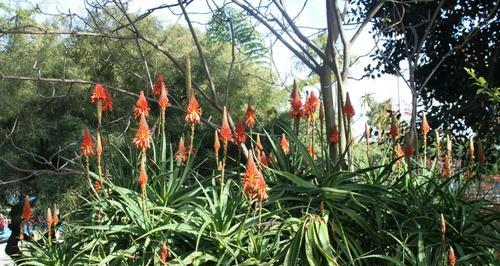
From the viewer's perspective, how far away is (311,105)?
3715 mm

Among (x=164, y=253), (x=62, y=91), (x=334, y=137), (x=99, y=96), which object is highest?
(x=62, y=91)

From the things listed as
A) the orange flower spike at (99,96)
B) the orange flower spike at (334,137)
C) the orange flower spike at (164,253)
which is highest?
the orange flower spike at (99,96)

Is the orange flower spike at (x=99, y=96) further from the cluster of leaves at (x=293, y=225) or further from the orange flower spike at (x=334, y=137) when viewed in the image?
the orange flower spike at (x=334, y=137)

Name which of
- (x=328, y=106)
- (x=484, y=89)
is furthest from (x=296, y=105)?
(x=484, y=89)

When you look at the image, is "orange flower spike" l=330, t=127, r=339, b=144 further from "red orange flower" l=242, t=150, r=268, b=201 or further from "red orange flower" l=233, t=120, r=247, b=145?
"red orange flower" l=242, t=150, r=268, b=201

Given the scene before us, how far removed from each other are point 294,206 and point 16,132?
6257 millimetres

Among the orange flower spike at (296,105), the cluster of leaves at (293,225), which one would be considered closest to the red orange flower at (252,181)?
the cluster of leaves at (293,225)

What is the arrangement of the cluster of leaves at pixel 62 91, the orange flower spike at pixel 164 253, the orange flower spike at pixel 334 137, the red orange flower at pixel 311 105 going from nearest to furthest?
the orange flower spike at pixel 164 253
the red orange flower at pixel 311 105
the orange flower spike at pixel 334 137
the cluster of leaves at pixel 62 91

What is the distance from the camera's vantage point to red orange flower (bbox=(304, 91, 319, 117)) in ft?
12.1

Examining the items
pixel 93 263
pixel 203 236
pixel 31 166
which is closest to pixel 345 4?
pixel 203 236

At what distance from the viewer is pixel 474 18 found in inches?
257

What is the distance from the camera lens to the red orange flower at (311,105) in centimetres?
369

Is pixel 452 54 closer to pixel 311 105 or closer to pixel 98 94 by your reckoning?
pixel 311 105

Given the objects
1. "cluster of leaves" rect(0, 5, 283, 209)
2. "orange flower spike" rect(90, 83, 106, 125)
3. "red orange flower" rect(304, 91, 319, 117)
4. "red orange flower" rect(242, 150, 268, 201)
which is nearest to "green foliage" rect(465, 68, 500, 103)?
"red orange flower" rect(304, 91, 319, 117)
